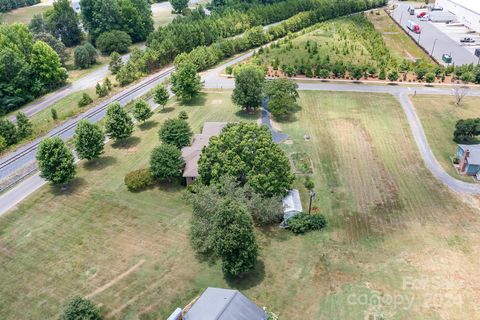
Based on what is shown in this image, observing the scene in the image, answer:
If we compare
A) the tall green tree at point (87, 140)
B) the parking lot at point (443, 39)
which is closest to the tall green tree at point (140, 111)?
the tall green tree at point (87, 140)

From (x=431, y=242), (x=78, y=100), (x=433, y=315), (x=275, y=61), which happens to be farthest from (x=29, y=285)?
(x=275, y=61)

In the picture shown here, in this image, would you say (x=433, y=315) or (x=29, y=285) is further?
(x=29, y=285)

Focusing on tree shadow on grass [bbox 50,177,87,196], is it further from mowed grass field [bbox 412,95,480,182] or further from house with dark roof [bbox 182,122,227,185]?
mowed grass field [bbox 412,95,480,182]

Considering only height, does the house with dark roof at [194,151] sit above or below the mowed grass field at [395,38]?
above

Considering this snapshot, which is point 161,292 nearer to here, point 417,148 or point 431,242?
point 431,242

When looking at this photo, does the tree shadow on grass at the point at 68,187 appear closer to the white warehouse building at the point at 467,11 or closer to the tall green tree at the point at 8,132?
the tall green tree at the point at 8,132
